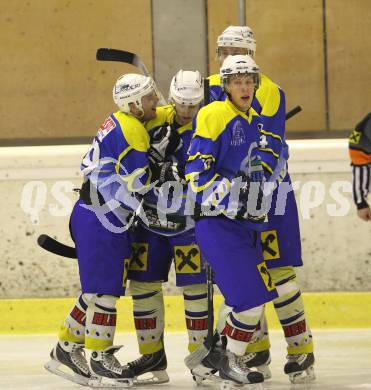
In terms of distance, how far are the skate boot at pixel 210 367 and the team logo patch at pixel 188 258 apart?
35cm

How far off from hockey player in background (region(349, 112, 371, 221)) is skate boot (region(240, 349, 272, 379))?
83cm

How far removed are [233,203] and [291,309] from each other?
0.65 meters

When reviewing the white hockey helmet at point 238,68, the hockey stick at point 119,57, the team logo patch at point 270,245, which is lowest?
the team logo patch at point 270,245

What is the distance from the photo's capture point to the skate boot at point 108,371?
507 cm

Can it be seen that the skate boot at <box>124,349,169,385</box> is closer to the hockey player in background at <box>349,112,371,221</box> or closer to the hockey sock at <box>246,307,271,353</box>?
the hockey sock at <box>246,307,271,353</box>

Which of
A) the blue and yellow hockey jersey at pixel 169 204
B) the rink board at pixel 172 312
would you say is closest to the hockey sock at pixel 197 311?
the blue and yellow hockey jersey at pixel 169 204

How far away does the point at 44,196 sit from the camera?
648cm

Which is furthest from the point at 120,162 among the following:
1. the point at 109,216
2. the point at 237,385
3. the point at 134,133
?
the point at 237,385

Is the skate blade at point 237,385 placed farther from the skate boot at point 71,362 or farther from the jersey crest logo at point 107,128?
the jersey crest logo at point 107,128

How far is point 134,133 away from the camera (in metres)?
4.91

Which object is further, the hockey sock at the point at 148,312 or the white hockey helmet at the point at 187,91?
the hockey sock at the point at 148,312

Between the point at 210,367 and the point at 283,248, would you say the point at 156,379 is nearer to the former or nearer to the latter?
the point at 210,367

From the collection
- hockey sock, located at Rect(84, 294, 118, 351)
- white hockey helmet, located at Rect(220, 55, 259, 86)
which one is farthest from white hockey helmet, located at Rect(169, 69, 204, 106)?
hockey sock, located at Rect(84, 294, 118, 351)

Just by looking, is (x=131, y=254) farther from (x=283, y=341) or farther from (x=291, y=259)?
(x=283, y=341)
